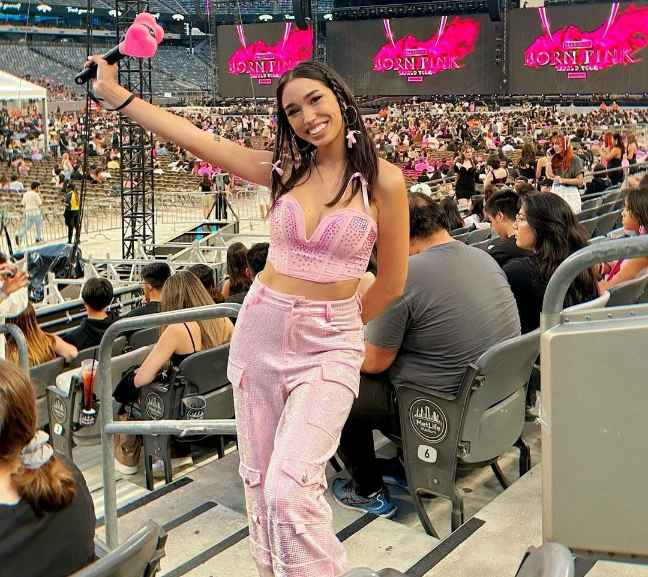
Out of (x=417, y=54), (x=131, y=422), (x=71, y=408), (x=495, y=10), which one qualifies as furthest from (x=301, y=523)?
(x=417, y=54)

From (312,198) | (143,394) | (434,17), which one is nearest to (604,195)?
(143,394)

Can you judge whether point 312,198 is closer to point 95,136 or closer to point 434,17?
point 434,17

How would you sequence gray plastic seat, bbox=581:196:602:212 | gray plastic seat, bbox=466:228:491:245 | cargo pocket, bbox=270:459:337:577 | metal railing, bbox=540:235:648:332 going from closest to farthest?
Answer: metal railing, bbox=540:235:648:332 < cargo pocket, bbox=270:459:337:577 < gray plastic seat, bbox=466:228:491:245 < gray plastic seat, bbox=581:196:602:212

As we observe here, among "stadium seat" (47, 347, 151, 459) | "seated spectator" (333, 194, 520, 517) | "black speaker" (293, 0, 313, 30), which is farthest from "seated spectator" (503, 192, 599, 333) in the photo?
"black speaker" (293, 0, 313, 30)

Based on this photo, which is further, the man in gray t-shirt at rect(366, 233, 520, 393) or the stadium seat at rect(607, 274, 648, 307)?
the stadium seat at rect(607, 274, 648, 307)

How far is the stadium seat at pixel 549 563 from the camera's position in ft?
3.04

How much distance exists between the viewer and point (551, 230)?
3.16 m

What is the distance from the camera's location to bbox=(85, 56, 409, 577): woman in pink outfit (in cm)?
148

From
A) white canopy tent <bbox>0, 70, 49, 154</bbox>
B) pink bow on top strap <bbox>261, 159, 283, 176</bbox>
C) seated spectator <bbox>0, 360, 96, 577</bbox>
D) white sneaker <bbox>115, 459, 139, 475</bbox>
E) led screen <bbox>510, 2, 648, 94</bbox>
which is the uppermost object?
led screen <bbox>510, 2, 648, 94</bbox>

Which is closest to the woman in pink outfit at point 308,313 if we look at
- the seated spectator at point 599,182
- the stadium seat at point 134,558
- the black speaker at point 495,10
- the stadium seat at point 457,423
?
the stadium seat at point 134,558

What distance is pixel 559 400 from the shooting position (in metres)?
1.14

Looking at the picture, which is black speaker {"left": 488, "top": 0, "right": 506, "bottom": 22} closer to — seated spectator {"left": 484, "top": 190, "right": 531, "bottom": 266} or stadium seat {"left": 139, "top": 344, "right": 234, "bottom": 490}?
seated spectator {"left": 484, "top": 190, "right": 531, "bottom": 266}

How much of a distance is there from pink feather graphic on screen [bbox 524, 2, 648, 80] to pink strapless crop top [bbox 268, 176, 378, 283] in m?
19.2

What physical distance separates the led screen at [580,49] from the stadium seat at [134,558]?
64.6ft
